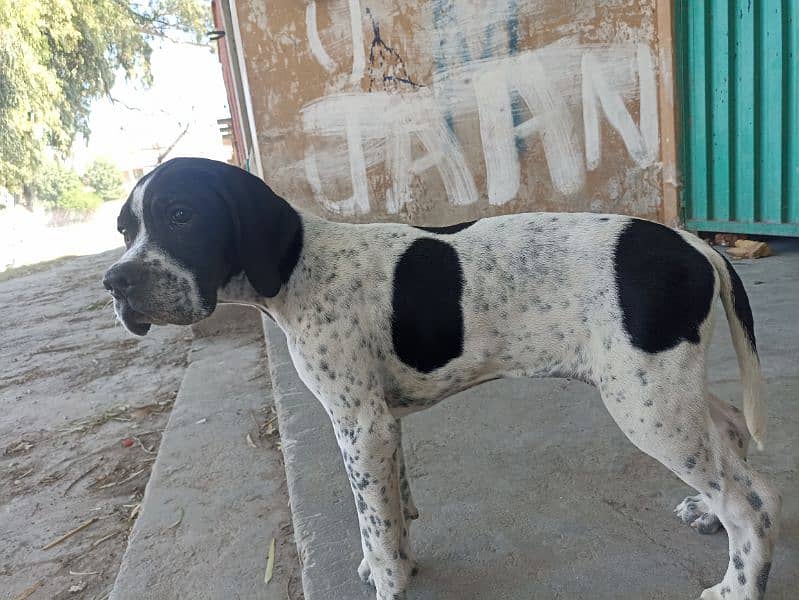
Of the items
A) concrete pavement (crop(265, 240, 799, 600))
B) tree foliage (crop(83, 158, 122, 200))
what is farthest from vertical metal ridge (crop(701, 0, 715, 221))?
tree foliage (crop(83, 158, 122, 200))

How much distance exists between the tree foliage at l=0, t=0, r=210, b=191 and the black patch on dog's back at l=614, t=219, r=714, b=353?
57.0 feet

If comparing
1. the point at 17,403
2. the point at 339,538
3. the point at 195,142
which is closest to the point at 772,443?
the point at 339,538

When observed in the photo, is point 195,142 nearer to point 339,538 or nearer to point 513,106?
point 513,106

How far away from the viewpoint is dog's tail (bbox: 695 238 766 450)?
78.9 inches

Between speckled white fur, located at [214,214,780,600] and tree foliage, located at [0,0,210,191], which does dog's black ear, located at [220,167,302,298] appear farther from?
tree foliage, located at [0,0,210,191]

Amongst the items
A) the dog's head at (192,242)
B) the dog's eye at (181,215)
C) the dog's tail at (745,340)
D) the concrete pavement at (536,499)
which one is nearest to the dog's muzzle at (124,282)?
the dog's head at (192,242)

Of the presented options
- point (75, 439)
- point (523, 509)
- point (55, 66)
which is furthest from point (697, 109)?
point (55, 66)

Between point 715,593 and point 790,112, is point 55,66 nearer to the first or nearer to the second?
point 790,112

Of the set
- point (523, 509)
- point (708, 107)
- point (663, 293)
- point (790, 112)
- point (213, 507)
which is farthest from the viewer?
point (708, 107)

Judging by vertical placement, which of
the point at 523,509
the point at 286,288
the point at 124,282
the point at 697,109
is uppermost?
the point at 697,109

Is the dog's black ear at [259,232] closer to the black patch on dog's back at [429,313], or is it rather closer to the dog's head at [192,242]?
the dog's head at [192,242]

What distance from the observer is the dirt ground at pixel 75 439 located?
10.7 feet

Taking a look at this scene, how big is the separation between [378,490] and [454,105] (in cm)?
456

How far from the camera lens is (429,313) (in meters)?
2.09
